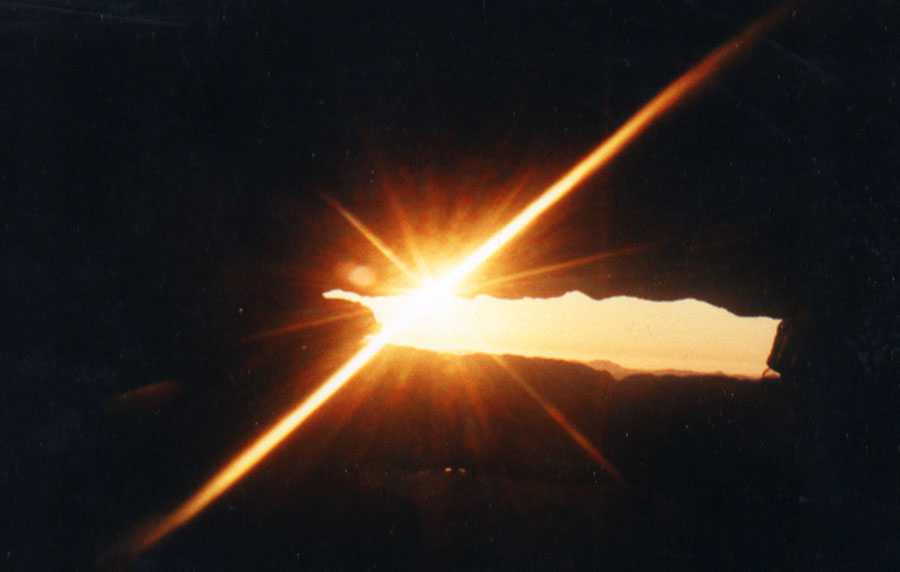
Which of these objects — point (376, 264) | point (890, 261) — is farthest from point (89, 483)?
point (890, 261)

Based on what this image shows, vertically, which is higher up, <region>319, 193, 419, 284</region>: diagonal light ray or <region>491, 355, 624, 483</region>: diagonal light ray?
<region>319, 193, 419, 284</region>: diagonal light ray

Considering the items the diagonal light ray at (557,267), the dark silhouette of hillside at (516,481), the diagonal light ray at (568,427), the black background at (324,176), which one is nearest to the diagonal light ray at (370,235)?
the black background at (324,176)

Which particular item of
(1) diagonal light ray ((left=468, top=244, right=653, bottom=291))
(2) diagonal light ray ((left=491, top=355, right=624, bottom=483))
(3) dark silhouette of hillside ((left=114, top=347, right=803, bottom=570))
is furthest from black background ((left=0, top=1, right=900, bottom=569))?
(2) diagonal light ray ((left=491, top=355, right=624, bottom=483))

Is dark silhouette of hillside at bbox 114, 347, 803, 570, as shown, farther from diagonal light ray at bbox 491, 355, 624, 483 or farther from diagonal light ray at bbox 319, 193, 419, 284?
diagonal light ray at bbox 319, 193, 419, 284

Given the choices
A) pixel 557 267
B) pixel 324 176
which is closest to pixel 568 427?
pixel 557 267

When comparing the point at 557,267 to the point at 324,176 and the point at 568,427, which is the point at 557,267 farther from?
the point at 324,176

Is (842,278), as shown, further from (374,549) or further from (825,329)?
(374,549)

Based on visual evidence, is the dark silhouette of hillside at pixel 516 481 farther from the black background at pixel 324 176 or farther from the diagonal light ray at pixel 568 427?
the black background at pixel 324 176
